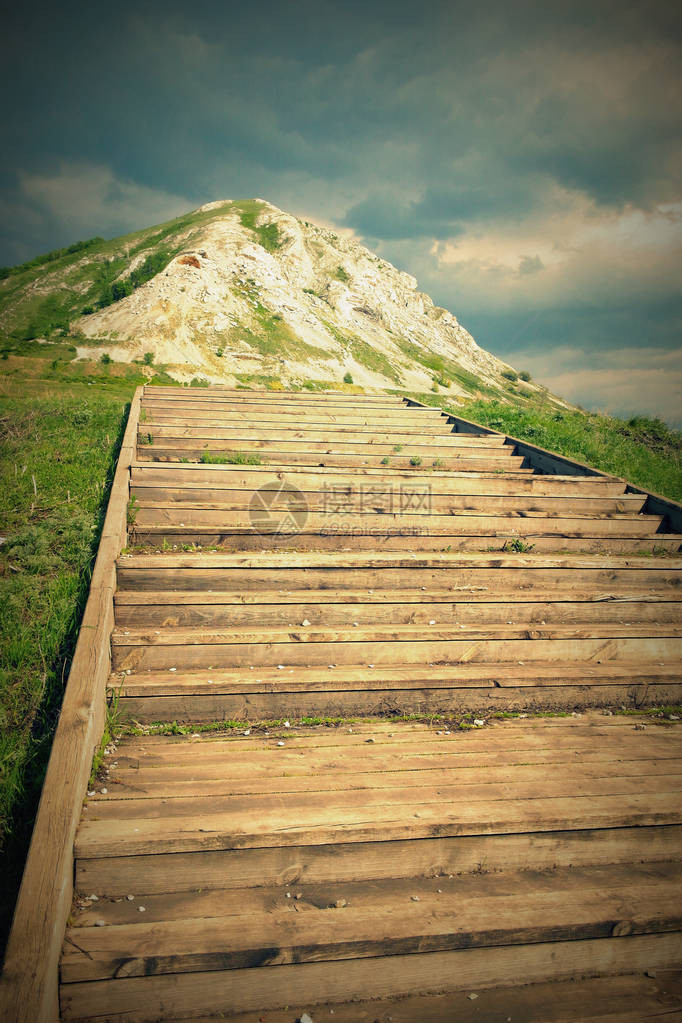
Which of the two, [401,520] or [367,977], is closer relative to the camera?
[367,977]

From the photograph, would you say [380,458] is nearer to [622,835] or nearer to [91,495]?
[91,495]

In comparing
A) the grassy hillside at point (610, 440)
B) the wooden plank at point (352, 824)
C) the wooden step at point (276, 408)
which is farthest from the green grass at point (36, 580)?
the grassy hillside at point (610, 440)

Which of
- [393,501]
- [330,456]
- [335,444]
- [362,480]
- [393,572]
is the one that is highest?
[335,444]

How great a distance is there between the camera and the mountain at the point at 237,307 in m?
30.3

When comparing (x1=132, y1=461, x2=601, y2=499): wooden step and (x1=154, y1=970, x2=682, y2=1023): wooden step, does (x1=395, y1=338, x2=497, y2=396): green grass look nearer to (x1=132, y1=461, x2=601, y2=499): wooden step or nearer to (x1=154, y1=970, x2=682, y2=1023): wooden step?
(x1=132, y1=461, x2=601, y2=499): wooden step

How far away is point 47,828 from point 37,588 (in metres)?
2.12

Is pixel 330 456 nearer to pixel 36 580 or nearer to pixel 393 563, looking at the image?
pixel 393 563

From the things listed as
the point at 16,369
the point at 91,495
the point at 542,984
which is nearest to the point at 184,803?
the point at 542,984

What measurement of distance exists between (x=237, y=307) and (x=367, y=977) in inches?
1601

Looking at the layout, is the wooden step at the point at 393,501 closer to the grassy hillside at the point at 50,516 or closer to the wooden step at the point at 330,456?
the grassy hillside at the point at 50,516

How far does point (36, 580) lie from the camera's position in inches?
139

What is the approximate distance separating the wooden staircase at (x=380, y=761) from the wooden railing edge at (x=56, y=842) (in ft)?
0.48

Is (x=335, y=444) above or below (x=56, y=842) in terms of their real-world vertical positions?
above

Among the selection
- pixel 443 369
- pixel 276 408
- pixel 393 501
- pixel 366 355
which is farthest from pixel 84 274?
pixel 393 501
